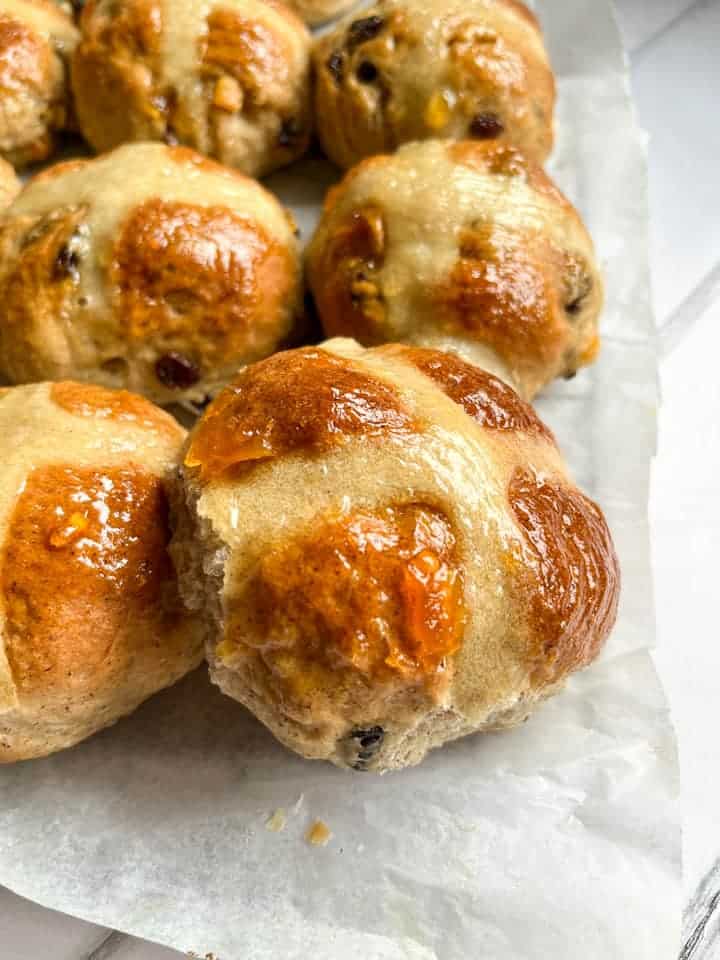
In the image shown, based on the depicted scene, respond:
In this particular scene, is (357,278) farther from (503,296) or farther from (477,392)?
(477,392)

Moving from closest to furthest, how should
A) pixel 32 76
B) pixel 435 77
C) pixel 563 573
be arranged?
1. pixel 563 573
2. pixel 435 77
3. pixel 32 76

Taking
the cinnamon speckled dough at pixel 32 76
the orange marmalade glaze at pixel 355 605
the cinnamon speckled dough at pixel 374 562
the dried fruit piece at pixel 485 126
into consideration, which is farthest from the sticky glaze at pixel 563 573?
the cinnamon speckled dough at pixel 32 76

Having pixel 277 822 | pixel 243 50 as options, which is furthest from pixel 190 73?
pixel 277 822

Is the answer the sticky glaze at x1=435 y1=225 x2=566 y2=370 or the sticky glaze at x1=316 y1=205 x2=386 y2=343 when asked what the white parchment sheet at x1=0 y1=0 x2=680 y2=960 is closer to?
the sticky glaze at x1=435 y1=225 x2=566 y2=370

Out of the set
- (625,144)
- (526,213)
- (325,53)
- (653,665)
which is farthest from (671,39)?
(653,665)

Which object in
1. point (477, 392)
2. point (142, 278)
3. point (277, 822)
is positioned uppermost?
point (477, 392)

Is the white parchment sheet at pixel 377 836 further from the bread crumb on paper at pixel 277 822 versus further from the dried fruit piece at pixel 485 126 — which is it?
the dried fruit piece at pixel 485 126

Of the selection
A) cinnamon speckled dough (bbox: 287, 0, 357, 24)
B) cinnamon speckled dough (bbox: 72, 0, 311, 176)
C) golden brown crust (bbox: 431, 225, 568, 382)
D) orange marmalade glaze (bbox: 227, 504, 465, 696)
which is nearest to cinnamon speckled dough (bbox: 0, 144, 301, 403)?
cinnamon speckled dough (bbox: 72, 0, 311, 176)
